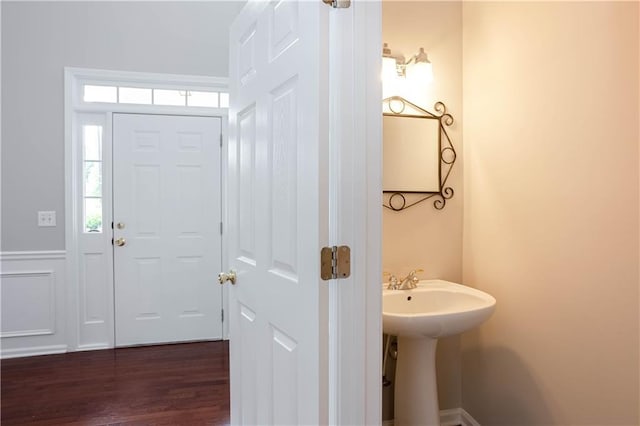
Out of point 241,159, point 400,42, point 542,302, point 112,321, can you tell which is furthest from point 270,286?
point 112,321

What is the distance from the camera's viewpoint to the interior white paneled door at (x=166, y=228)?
133 inches

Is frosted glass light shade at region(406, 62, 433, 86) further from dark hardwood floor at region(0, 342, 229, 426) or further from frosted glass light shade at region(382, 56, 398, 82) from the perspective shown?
dark hardwood floor at region(0, 342, 229, 426)

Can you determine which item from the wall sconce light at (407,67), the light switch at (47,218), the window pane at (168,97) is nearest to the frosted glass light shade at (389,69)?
the wall sconce light at (407,67)

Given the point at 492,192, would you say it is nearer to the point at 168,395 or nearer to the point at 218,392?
the point at 218,392

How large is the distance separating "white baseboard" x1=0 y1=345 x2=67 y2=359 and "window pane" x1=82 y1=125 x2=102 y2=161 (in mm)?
1516

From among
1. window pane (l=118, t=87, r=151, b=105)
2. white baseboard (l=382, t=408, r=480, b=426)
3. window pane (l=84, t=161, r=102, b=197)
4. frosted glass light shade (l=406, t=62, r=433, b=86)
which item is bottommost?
white baseboard (l=382, t=408, r=480, b=426)

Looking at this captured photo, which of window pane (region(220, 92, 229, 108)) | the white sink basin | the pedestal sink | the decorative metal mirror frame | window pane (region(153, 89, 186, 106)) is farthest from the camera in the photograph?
window pane (region(220, 92, 229, 108))

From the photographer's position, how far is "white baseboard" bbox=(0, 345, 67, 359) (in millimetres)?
3158

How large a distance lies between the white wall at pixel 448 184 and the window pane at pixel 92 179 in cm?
256

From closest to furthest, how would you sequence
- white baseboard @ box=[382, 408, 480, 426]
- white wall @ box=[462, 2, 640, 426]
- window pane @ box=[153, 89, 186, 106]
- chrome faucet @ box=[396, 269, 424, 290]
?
white wall @ box=[462, 2, 640, 426], chrome faucet @ box=[396, 269, 424, 290], white baseboard @ box=[382, 408, 480, 426], window pane @ box=[153, 89, 186, 106]

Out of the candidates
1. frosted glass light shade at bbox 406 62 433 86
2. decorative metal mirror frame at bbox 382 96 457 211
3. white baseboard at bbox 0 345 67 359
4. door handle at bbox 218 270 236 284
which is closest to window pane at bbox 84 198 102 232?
white baseboard at bbox 0 345 67 359

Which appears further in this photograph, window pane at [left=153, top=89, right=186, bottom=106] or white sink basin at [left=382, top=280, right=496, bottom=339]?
window pane at [left=153, top=89, right=186, bottom=106]

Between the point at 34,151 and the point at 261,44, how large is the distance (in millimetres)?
2650

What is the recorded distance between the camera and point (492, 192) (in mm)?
1865
